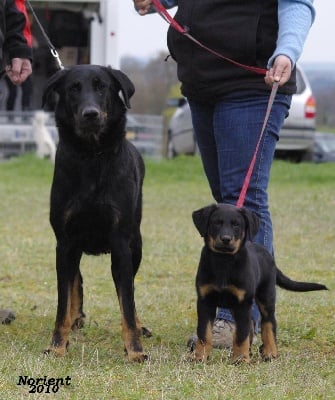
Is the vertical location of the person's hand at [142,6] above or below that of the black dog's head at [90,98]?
above

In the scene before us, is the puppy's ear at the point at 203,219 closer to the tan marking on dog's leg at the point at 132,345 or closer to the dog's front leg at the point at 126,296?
the dog's front leg at the point at 126,296

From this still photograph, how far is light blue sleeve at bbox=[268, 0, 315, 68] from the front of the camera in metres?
4.62

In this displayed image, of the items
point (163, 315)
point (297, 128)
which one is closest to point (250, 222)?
point (163, 315)

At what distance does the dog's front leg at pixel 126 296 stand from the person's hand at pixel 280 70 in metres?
1.00

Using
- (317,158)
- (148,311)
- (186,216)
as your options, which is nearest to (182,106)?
(317,158)

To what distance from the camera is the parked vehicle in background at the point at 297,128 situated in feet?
58.0

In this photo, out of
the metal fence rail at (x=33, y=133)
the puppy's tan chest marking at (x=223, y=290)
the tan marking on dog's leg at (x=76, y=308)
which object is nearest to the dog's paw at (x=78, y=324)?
the tan marking on dog's leg at (x=76, y=308)

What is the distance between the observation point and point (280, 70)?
4.57m

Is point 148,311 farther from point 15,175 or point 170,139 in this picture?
point 170,139

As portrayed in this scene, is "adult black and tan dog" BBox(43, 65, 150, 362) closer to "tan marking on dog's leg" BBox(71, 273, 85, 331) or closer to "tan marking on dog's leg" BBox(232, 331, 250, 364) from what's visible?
"tan marking on dog's leg" BBox(232, 331, 250, 364)

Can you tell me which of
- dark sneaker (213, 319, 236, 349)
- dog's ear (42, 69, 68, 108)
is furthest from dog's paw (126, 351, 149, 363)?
dog's ear (42, 69, 68, 108)

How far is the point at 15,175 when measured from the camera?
50.7 ft

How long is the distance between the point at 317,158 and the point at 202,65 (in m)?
15.3

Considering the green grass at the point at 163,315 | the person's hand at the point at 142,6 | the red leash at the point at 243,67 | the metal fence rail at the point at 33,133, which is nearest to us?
the green grass at the point at 163,315
